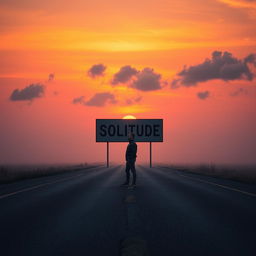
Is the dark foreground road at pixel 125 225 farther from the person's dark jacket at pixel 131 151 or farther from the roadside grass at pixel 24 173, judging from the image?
the roadside grass at pixel 24 173

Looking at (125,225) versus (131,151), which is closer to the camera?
(125,225)

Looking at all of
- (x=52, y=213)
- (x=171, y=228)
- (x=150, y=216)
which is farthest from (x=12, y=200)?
(x=171, y=228)

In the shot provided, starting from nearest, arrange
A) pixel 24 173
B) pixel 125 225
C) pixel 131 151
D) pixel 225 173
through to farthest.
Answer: pixel 125 225 → pixel 131 151 → pixel 24 173 → pixel 225 173

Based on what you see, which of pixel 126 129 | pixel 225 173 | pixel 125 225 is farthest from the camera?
pixel 126 129

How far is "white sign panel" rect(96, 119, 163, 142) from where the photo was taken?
6019 centimetres

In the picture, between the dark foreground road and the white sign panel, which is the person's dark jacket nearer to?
the dark foreground road

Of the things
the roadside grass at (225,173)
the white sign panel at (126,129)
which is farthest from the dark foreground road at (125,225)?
the white sign panel at (126,129)

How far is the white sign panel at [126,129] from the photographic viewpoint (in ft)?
197

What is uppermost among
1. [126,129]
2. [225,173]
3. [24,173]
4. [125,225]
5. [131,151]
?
[126,129]

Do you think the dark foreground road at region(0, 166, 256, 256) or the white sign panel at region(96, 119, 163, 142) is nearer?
the dark foreground road at region(0, 166, 256, 256)

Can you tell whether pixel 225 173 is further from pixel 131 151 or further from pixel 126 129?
pixel 126 129

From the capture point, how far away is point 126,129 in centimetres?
6088

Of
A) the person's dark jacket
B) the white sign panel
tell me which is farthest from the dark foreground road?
the white sign panel

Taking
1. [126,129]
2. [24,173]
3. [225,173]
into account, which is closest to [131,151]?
[24,173]
